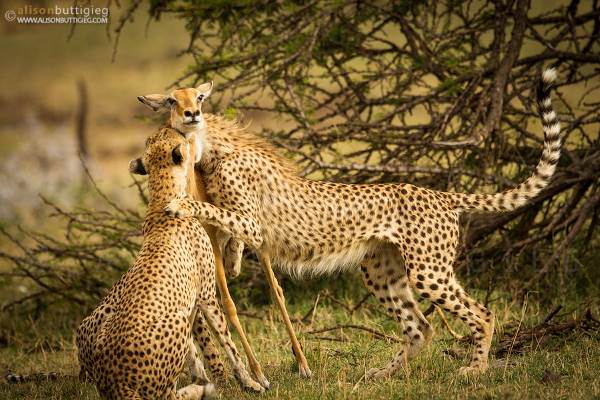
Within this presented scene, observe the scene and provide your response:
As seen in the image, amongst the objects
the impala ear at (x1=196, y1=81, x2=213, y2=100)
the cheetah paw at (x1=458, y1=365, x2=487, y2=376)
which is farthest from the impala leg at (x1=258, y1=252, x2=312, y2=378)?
the impala ear at (x1=196, y1=81, x2=213, y2=100)

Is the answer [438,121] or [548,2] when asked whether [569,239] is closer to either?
[438,121]

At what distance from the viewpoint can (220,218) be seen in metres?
5.09

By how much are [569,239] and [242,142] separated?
236 centimetres

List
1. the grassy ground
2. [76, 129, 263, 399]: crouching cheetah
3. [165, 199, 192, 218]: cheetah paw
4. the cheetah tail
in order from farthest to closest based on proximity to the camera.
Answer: the cheetah tail → [165, 199, 192, 218]: cheetah paw → the grassy ground → [76, 129, 263, 399]: crouching cheetah

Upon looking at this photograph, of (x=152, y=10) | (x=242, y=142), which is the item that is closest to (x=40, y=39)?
(x=152, y=10)

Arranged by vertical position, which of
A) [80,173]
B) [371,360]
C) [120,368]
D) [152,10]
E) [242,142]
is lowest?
[80,173]

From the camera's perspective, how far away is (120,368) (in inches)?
166

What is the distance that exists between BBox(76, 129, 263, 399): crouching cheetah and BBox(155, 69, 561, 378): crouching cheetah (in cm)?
25

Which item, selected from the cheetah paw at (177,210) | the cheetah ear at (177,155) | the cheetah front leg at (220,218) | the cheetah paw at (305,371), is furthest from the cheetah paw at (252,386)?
the cheetah ear at (177,155)

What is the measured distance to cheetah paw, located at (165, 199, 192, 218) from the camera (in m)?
4.83

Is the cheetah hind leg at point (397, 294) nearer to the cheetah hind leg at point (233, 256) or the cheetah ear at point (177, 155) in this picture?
the cheetah hind leg at point (233, 256)

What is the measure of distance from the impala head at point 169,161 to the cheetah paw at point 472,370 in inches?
68.6

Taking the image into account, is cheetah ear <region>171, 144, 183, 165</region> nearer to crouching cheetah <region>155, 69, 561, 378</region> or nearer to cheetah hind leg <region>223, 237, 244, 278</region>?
crouching cheetah <region>155, 69, 561, 378</region>

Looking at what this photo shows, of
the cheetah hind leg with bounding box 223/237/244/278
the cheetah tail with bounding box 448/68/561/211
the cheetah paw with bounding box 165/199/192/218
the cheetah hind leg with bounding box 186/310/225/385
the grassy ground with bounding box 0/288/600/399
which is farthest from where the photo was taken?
the cheetah hind leg with bounding box 223/237/244/278
